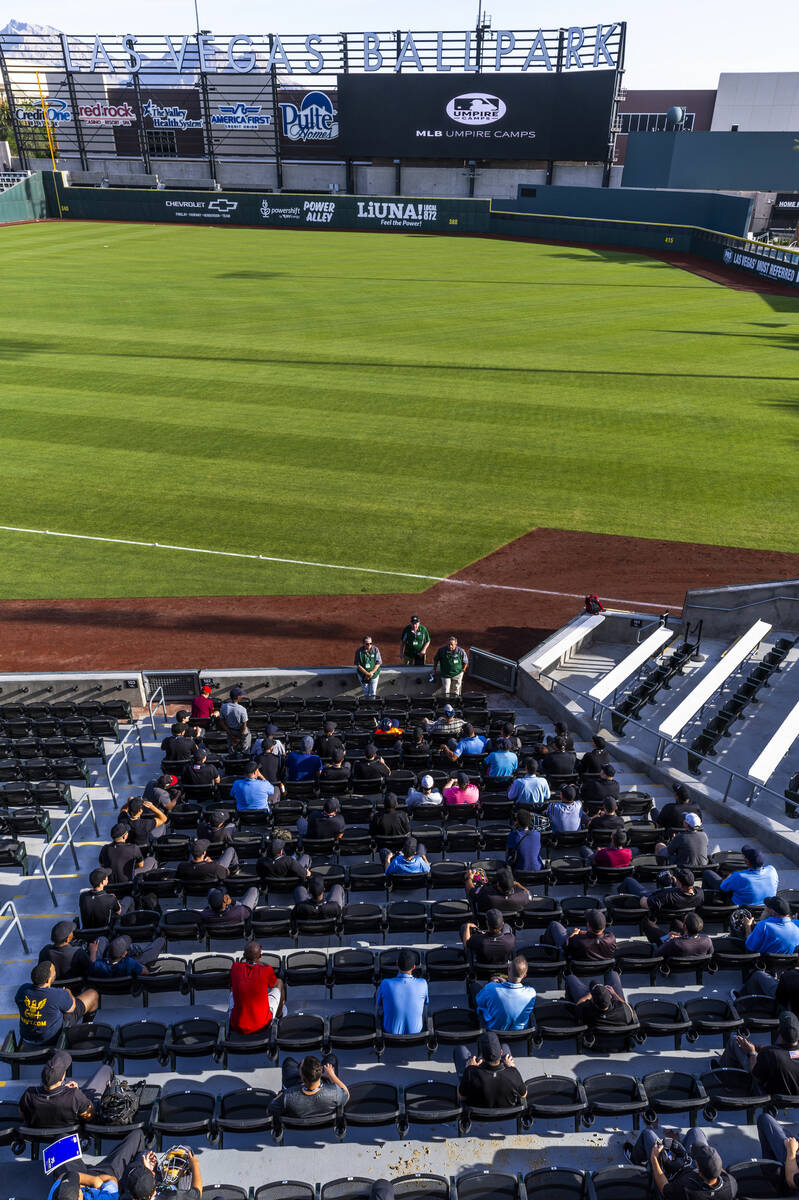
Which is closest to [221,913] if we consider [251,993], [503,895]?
[251,993]

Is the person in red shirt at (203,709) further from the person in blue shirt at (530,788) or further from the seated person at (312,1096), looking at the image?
the seated person at (312,1096)

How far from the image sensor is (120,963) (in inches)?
323

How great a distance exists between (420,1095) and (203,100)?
94.0 m

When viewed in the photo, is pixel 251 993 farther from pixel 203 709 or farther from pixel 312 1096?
pixel 203 709

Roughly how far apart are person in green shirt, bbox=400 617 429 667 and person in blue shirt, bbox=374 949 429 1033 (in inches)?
317

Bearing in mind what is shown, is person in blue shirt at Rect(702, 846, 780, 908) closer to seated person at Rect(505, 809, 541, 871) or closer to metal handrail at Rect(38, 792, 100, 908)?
seated person at Rect(505, 809, 541, 871)

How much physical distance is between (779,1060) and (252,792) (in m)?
6.64

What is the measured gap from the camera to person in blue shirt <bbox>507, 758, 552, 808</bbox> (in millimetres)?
10984

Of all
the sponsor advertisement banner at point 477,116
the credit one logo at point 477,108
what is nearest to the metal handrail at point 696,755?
the sponsor advertisement banner at point 477,116

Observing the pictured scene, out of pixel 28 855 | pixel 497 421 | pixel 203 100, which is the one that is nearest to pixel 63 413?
pixel 497 421

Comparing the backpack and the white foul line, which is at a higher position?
the backpack

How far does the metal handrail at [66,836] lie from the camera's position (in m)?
10.0

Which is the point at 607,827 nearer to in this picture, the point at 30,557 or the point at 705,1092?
the point at 705,1092

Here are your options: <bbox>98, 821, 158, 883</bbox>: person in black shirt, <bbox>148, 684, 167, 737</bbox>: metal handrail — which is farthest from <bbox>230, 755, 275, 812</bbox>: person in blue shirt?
<bbox>148, 684, 167, 737</bbox>: metal handrail
